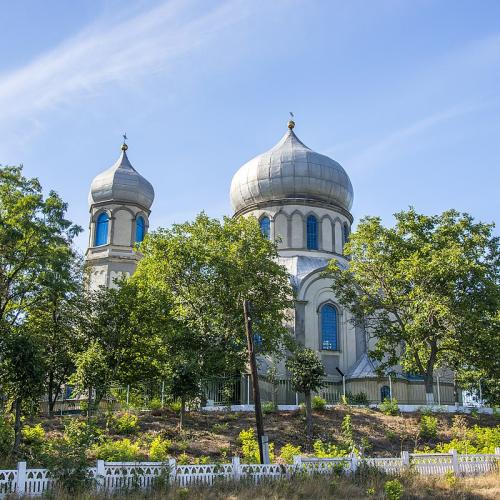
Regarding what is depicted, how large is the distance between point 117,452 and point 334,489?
205 inches

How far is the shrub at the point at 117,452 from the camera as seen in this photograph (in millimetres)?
16719

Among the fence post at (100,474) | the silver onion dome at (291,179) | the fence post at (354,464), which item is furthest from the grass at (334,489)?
the silver onion dome at (291,179)

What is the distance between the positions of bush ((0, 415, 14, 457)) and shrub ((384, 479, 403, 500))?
352 inches

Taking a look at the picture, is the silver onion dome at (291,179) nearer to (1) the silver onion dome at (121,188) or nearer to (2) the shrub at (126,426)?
(1) the silver onion dome at (121,188)

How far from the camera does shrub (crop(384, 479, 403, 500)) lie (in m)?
15.6

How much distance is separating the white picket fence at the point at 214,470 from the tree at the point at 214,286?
9.19m

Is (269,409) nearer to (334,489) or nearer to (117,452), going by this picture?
(117,452)

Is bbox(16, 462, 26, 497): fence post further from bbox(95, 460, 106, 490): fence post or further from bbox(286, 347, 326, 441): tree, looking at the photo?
bbox(286, 347, 326, 441): tree

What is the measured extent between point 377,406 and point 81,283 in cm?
1264

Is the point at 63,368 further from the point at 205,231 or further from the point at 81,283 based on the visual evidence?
the point at 205,231

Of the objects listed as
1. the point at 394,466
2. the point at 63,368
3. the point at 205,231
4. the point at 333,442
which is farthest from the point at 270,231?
the point at 394,466

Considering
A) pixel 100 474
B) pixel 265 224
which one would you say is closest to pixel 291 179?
pixel 265 224

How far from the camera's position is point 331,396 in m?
31.8

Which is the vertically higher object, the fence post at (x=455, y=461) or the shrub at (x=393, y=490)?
the fence post at (x=455, y=461)
